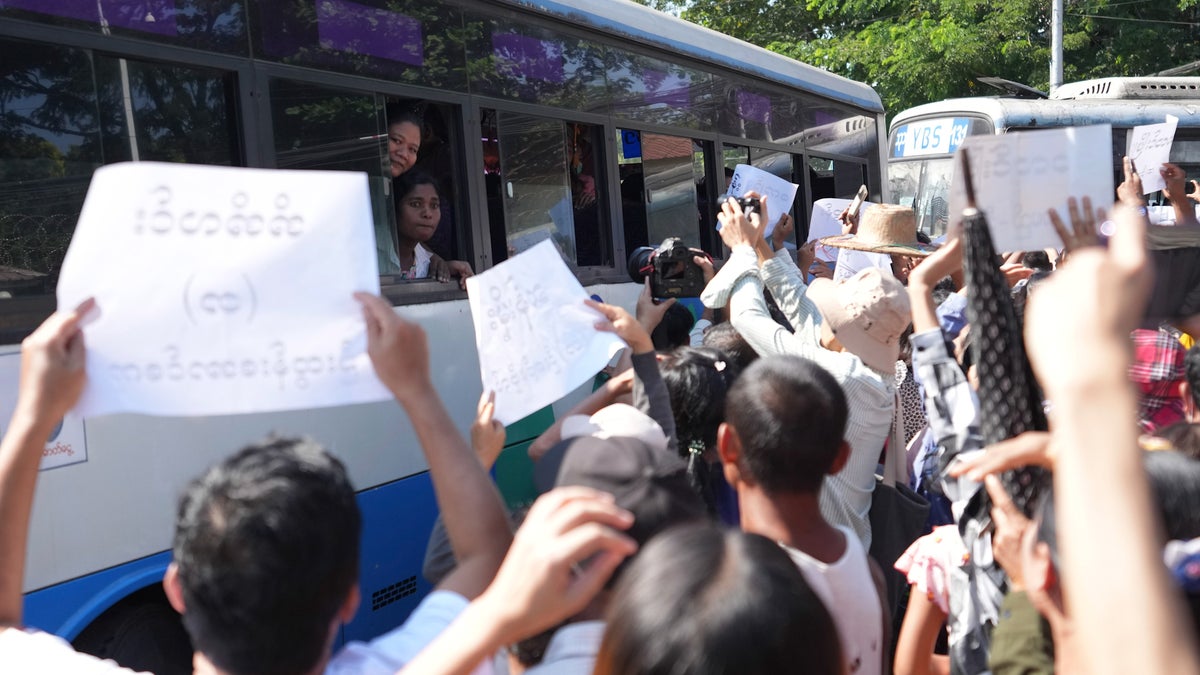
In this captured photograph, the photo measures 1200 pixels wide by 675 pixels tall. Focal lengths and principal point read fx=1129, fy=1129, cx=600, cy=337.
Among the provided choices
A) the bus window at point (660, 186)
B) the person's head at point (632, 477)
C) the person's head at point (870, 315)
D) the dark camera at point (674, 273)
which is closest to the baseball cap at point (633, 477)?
the person's head at point (632, 477)

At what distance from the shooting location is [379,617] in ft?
14.3

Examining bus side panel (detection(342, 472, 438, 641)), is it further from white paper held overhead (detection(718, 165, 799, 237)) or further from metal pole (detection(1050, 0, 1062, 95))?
metal pole (detection(1050, 0, 1062, 95))

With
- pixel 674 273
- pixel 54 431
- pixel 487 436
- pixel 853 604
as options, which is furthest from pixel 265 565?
pixel 674 273

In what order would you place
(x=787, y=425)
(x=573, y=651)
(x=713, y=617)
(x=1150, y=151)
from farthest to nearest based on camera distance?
(x=1150, y=151)
(x=787, y=425)
(x=573, y=651)
(x=713, y=617)

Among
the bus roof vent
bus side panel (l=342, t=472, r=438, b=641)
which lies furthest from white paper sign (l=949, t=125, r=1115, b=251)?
the bus roof vent

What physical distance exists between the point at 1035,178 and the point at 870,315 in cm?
103

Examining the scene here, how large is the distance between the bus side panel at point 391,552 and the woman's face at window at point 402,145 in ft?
4.41

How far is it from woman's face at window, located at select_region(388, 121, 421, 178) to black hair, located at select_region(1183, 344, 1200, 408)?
3.11 m

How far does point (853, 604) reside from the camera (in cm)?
222

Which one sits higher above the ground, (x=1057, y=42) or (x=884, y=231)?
(x=1057, y=42)

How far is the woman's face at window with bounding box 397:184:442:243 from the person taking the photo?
4852 millimetres

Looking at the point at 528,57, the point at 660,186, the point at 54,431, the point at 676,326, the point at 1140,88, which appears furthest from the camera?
the point at 1140,88

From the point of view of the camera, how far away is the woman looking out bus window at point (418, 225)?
15.9 feet

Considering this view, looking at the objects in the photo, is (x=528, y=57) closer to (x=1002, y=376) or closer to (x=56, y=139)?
(x=56, y=139)
